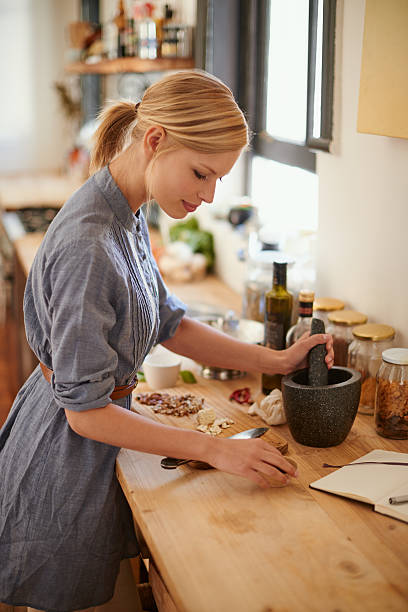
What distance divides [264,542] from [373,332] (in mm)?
625

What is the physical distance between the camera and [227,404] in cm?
157

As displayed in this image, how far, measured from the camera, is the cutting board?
1.41 meters

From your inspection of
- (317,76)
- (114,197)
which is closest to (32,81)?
(317,76)

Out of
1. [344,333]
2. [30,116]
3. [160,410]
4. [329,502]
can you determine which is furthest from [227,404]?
[30,116]

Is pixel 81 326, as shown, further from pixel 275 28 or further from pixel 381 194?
pixel 275 28

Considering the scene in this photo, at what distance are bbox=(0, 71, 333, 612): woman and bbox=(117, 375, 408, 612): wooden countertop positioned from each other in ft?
0.19

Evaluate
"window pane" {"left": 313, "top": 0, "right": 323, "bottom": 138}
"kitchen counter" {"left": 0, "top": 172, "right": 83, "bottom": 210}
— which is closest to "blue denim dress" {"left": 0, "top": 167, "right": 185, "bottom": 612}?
"window pane" {"left": 313, "top": 0, "right": 323, "bottom": 138}

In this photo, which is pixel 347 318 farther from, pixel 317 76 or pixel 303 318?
pixel 317 76

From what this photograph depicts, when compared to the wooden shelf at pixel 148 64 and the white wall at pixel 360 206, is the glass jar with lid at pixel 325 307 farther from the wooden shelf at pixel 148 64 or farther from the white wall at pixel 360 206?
the wooden shelf at pixel 148 64

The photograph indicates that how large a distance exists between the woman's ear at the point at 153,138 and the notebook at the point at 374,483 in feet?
2.10

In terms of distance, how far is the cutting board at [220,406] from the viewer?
141cm

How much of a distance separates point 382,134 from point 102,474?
0.89 m

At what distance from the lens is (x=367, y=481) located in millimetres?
1178

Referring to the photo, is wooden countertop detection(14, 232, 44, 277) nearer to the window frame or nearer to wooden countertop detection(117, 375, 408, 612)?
the window frame
